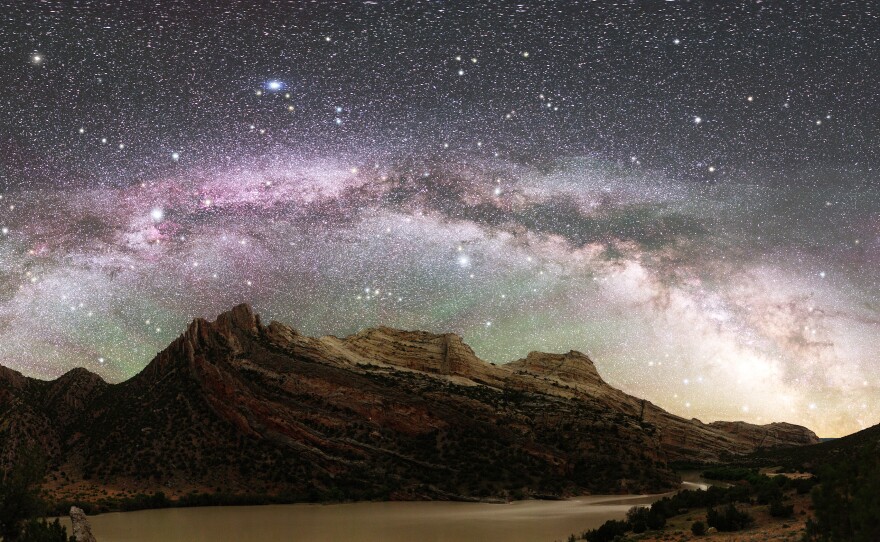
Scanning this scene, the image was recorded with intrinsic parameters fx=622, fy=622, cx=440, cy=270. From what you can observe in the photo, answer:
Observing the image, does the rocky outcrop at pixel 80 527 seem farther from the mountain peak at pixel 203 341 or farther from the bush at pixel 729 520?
the mountain peak at pixel 203 341

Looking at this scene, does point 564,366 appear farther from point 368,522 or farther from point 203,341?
point 368,522

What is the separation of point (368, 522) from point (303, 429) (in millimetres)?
23129

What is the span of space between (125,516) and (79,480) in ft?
Answer: 49.6

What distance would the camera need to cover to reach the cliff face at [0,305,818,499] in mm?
55906

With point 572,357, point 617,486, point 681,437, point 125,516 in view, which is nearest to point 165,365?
point 125,516

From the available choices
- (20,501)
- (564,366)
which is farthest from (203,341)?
(564,366)

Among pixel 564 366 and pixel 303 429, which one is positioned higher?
pixel 564 366

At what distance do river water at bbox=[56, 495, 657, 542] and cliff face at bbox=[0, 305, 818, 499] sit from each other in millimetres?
5396

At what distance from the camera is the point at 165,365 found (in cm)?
6825

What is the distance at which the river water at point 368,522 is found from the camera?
106 ft

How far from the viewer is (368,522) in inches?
1527

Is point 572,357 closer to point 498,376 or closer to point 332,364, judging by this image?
point 498,376

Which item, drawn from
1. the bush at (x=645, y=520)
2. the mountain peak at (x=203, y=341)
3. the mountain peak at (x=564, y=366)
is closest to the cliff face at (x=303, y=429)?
the mountain peak at (x=203, y=341)

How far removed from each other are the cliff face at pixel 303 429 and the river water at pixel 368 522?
5.40 metres
